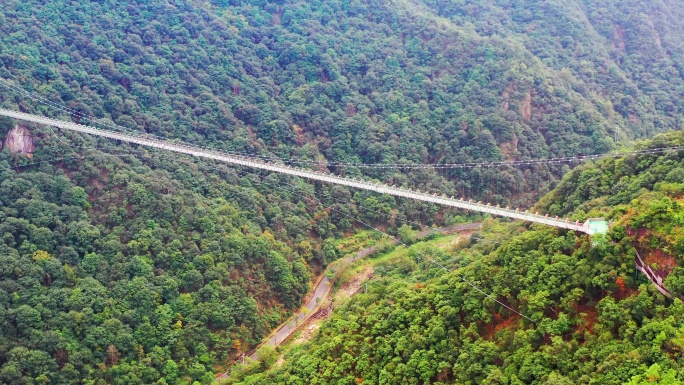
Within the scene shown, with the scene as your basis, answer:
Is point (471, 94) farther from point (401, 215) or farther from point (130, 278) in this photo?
point (130, 278)

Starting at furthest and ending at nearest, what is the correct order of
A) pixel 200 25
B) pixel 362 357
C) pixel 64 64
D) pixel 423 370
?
pixel 200 25 < pixel 64 64 < pixel 362 357 < pixel 423 370

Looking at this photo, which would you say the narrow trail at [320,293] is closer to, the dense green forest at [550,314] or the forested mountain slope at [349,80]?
the forested mountain slope at [349,80]

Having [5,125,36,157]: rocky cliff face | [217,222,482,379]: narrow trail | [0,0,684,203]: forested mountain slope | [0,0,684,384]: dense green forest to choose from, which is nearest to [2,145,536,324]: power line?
[0,0,684,384]: dense green forest

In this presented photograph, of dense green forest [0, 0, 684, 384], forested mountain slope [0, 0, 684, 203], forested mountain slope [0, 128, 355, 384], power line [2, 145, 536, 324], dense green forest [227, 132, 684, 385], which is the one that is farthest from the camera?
forested mountain slope [0, 0, 684, 203]

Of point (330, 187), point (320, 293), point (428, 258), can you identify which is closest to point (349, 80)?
point (330, 187)

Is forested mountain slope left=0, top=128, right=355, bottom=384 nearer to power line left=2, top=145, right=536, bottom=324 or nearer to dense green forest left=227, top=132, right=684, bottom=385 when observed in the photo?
power line left=2, top=145, right=536, bottom=324

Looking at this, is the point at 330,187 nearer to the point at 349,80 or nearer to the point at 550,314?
the point at 349,80

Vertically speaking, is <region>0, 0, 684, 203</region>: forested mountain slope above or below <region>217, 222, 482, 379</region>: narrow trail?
above

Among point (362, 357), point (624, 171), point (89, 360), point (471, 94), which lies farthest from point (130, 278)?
point (471, 94)
